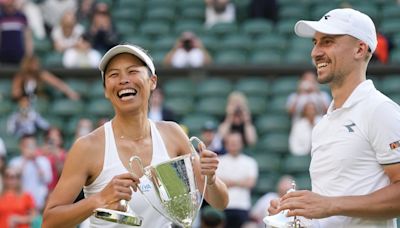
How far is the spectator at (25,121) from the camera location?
43.0 feet

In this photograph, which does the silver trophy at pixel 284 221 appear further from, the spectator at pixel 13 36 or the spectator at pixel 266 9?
the spectator at pixel 266 9

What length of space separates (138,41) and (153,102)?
2809 millimetres

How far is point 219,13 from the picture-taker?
50.8ft

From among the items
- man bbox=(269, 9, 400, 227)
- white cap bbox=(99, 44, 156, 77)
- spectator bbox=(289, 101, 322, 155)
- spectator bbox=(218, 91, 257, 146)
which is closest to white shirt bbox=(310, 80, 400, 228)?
man bbox=(269, 9, 400, 227)

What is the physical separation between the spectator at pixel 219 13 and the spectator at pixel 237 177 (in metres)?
4.37

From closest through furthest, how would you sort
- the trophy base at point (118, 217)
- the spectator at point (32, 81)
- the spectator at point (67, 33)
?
the trophy base at point (118, 217) → the spectator at point (32, 81) → the spectator at point (67, 33)

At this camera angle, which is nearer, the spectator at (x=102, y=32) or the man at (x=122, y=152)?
the man at (x=122, y=152)

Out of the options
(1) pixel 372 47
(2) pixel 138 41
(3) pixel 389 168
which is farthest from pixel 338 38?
(2) pixel 138 41

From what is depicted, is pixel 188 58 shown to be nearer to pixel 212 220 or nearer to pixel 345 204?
pixel 212 220

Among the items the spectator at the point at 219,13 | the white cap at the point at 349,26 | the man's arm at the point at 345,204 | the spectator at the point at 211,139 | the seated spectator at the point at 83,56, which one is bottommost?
the man's arm at the point at 345,204

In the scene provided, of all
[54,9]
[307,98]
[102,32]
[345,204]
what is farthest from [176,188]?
[54,9]

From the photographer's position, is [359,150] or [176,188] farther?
[176,188]

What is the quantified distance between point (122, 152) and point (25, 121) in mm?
8112

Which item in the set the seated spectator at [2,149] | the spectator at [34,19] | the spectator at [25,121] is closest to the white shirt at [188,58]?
the spectator at [25,121]
